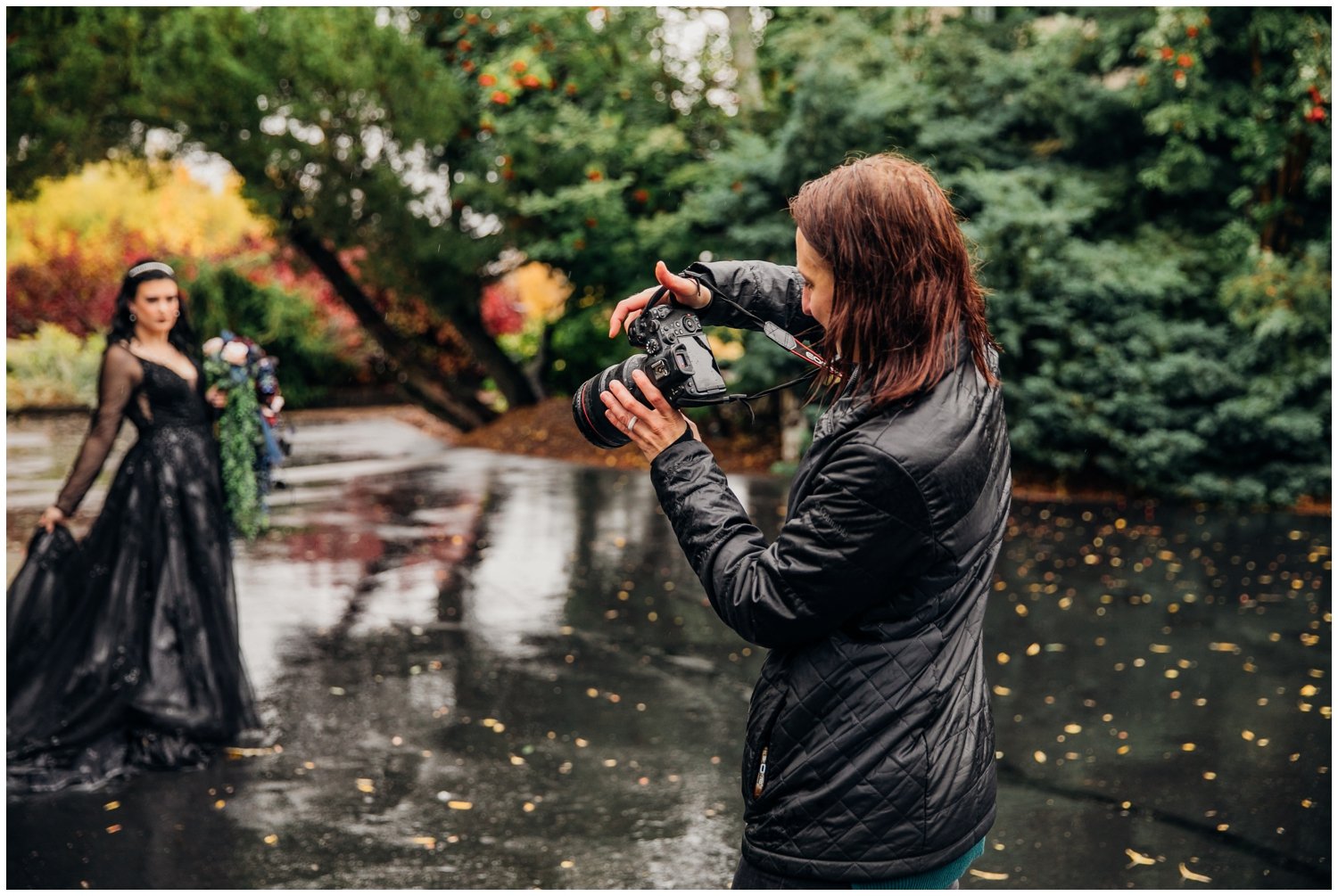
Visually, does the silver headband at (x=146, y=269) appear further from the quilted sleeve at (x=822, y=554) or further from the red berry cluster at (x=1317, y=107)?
the red berry cluster at (x=1317, y=107)

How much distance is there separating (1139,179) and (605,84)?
578cm

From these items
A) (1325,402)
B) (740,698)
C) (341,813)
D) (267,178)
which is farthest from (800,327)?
(267,178)

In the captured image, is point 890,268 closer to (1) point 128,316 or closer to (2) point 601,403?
(2) point 601,403

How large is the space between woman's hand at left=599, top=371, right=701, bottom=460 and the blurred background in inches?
343

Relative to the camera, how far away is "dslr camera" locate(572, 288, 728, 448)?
2.19 meters

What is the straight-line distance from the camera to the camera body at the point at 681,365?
219 cm

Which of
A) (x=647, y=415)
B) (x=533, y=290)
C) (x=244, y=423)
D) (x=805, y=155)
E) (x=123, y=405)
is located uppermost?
(x=805, y=155)

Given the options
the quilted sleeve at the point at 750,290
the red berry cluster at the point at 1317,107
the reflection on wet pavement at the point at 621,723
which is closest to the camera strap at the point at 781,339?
the quilted sleeve at the point at 750,290

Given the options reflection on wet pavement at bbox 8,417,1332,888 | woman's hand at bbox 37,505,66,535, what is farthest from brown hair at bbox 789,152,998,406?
woman's hand at bbox 37,505,66,535

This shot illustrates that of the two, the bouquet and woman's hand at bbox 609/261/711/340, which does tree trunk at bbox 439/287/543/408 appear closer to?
the bouquet

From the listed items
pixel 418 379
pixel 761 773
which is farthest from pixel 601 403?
pixel 418 379

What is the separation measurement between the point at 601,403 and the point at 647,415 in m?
0.13

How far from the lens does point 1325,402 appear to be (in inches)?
430

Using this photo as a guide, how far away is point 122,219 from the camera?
26.9m
